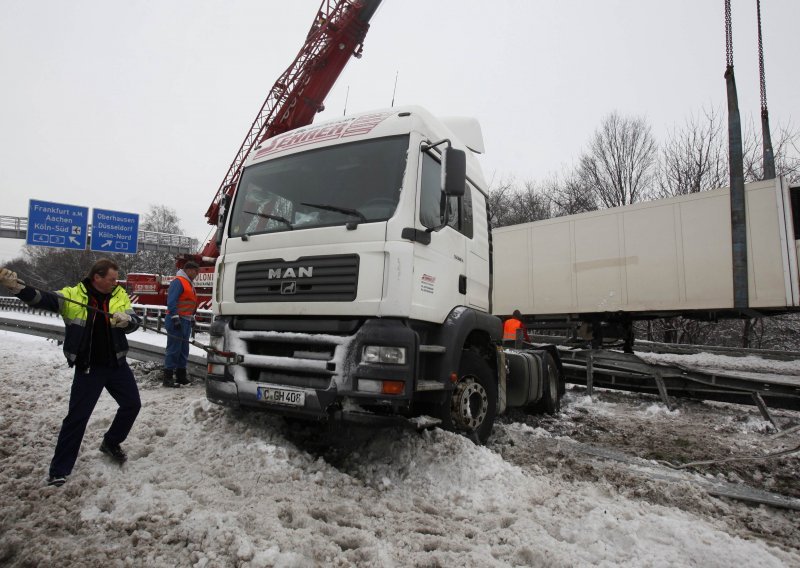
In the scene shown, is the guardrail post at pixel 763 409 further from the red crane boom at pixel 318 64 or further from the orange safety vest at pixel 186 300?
the red crane boom at pixel 318 64

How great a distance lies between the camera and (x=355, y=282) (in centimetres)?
375

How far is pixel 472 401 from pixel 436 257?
4.75ft

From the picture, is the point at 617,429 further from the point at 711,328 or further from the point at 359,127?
the point at 711,328

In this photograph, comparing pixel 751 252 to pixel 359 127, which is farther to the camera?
pixel 751 252

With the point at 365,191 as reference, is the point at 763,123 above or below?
above

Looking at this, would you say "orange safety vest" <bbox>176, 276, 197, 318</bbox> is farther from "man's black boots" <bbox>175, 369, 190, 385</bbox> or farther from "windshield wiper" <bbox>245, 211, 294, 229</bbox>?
"windshield wiper" <bbox>245, 211, 294, 229</bbox>

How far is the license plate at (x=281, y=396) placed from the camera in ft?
12.1

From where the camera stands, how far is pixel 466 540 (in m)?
2.85

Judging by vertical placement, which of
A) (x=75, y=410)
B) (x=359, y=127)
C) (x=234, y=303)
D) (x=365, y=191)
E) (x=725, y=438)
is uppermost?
(x=359, y=127)

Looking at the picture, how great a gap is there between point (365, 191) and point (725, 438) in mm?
5418

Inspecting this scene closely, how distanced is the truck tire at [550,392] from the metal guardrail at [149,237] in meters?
32.4

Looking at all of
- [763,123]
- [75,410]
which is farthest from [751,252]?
[75,410]

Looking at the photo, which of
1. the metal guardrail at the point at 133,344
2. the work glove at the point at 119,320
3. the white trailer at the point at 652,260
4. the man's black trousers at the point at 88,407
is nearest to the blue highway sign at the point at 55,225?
the metal guardrail at the point at 133,344

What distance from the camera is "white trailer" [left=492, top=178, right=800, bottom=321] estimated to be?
354 inches
